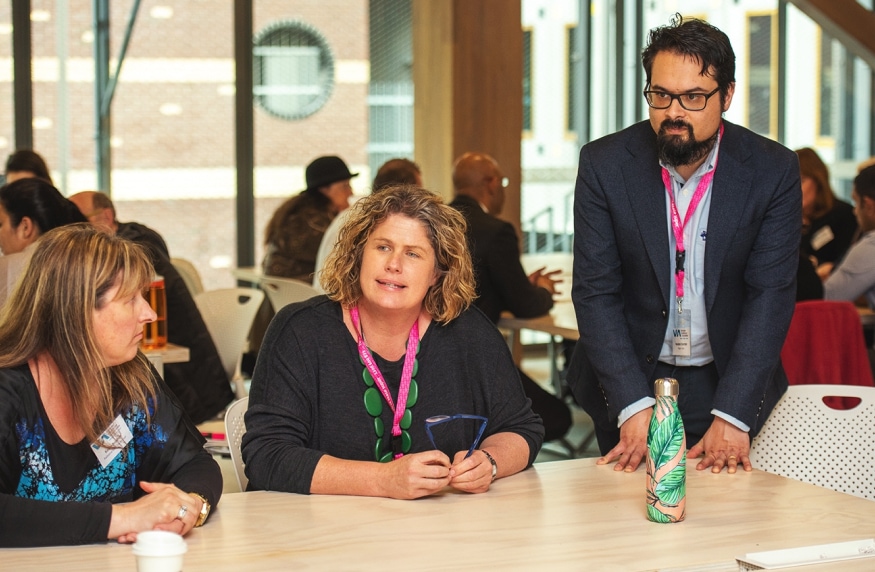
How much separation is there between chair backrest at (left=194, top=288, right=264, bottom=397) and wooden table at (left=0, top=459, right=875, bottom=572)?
8.44ft

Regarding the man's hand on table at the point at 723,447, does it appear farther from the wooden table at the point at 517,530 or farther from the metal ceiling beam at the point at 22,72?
the metal ceiling beam at the point at 22,72

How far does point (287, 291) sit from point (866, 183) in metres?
2.63

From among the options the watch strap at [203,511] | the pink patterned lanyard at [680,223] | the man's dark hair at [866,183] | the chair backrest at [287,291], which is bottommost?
the watch strap at [203,511]

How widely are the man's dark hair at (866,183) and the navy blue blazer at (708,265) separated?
2562 millimetres

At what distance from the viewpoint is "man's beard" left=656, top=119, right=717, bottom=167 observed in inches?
90.0

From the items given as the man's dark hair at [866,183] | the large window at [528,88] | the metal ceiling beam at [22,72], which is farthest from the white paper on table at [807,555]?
Result: the large window at [528,88]

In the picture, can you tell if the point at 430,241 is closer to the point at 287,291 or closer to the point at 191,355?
the point at 191,355

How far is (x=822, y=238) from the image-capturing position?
19.0ft

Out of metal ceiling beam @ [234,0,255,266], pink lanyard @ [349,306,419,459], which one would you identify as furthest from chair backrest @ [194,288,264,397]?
metal ceiling beam @ [234,0,255,266]

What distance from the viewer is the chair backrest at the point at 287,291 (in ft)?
15.7

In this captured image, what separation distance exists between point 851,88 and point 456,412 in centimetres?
869

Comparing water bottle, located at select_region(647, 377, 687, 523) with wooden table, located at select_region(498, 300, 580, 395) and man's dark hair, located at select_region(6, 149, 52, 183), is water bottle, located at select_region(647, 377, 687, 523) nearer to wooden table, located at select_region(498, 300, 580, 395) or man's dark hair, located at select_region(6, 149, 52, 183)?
wooden table, located at select_region(498, 300, 580, 395)

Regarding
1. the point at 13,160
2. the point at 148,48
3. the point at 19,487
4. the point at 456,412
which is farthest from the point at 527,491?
the point at 148,48

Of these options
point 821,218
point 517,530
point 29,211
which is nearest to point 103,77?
point 29,211
